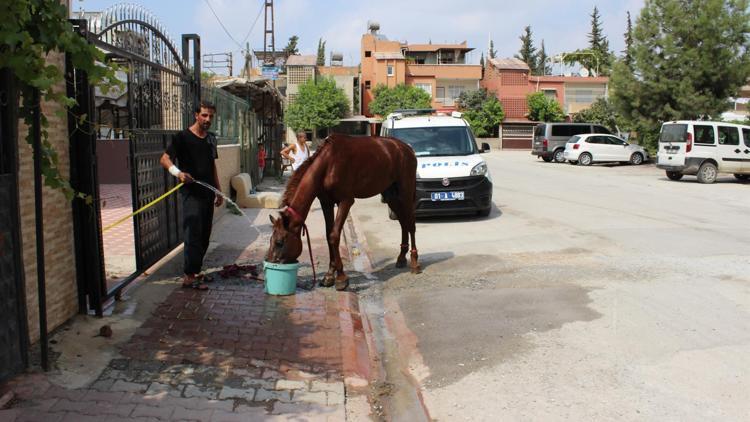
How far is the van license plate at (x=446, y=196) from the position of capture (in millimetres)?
11984

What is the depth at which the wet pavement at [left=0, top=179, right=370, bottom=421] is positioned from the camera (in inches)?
150

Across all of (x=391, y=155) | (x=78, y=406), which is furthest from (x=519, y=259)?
(x=78, y=406)

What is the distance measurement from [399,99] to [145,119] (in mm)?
56340

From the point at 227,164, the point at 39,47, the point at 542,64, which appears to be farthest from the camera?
the point at 542,64

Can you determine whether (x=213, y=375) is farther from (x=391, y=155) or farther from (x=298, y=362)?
(x=391, y=155)

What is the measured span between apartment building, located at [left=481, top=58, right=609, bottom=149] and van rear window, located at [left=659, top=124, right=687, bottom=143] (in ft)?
118

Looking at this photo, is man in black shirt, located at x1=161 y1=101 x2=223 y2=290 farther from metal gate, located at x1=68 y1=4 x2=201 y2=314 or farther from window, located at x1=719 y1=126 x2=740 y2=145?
window, located at x1=719 y1=126 x2=740 y2=145

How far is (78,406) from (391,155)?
5.00 m

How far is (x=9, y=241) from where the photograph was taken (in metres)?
3.73

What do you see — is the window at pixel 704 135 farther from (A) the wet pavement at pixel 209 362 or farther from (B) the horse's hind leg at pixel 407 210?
(A) the wet pavement at pixel 209 362

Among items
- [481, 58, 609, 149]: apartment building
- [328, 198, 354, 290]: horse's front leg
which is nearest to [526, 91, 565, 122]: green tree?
[481, 58, 609, 149]: apartment building

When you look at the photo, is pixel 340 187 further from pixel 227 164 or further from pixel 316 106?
pixel 316 106

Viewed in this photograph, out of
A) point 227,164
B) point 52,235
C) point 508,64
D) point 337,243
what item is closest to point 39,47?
point 52,235

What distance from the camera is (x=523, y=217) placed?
1248 centimetres
